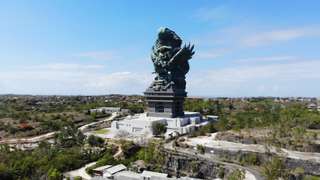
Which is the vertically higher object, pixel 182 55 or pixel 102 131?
pixel 182 55

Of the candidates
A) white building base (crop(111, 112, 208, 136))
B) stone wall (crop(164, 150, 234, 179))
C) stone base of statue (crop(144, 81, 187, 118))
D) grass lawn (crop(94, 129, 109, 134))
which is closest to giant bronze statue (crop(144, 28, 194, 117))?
stone base of statue (crop(144, 81, 187, 118))

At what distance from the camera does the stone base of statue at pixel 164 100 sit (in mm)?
66812

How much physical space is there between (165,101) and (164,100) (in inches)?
10.9

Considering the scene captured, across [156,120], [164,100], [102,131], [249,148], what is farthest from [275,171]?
[102,131]

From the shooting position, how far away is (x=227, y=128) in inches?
2437

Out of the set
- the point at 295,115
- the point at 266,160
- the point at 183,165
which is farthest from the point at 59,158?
the point at 295,115

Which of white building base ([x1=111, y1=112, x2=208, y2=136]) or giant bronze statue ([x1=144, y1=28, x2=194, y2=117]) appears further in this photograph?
giant bronze statue ([x1=144, y1=28, x2=194, y2=117])

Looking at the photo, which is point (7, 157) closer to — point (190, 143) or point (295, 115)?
point (190, 143)

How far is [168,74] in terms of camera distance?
68.6 meters

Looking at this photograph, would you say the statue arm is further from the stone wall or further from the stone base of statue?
the stone wall

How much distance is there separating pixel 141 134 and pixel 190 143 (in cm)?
1283

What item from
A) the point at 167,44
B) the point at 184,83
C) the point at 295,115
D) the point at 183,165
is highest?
the point at 167,44

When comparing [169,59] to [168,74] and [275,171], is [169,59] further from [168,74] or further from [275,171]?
[275,171]

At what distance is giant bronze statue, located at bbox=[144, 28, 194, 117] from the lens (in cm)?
6738
